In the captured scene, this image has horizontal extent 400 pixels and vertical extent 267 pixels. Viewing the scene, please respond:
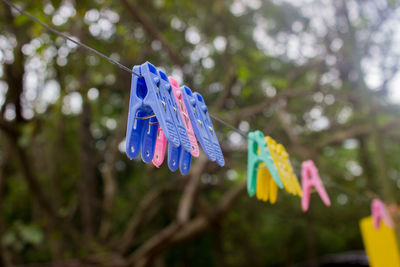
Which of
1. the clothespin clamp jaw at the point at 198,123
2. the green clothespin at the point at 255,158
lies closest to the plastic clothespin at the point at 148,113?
the clothespin clamp jaw at the point at 198,123

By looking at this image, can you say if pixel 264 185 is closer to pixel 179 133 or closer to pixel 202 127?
pixel 202 127

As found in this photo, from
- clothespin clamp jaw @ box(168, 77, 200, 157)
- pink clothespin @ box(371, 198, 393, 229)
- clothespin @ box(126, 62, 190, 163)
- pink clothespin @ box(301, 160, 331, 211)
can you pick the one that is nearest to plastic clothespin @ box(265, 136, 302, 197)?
pink clothespin @ box(301, 160, 331, 211)

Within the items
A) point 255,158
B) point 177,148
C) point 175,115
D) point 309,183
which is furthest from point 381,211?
point 175,115

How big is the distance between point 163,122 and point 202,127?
28 cm

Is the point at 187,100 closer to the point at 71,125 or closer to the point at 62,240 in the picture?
the point at 62,240

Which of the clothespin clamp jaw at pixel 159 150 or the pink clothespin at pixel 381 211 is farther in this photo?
the pink clothespin at pixel 381 211

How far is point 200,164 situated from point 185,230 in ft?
2.69

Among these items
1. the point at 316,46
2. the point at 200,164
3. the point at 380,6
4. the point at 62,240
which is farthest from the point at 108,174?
the point at 380,6

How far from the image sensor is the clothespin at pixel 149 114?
1067mm

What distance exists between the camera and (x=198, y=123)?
1276 mm

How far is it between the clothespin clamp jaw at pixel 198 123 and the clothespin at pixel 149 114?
0.10 m

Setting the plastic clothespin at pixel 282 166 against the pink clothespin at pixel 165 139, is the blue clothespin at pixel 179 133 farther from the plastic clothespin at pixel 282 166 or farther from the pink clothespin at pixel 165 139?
the plastic clothespin at pixel 282 166

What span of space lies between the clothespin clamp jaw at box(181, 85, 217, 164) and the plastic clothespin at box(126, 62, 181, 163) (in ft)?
0.38

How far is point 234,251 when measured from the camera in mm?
9438
